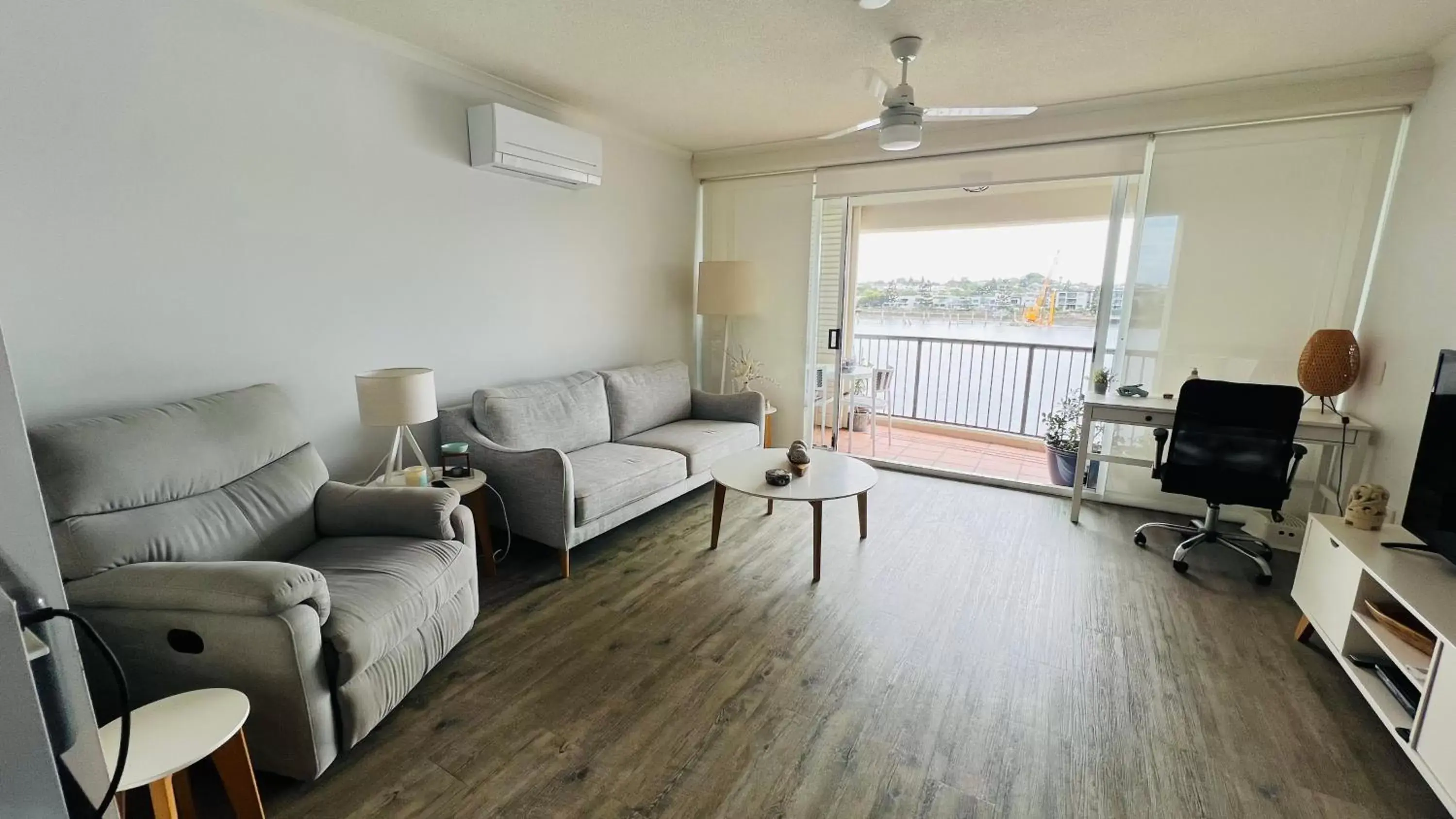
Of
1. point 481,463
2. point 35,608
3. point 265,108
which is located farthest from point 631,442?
point 35,608

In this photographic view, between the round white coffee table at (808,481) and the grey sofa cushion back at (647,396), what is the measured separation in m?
0.88

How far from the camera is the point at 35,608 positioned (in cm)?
74

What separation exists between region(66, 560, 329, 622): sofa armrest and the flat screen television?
338 cm

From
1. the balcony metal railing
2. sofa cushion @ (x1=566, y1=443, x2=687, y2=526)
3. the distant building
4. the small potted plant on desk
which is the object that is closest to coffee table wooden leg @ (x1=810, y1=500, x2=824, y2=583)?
sofa cushion @ (x1=566, y1=443, x2=687, y2=526)

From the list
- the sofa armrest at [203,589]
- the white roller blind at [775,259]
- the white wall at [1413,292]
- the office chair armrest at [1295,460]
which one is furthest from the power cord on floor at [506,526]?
the white wall at [1413,292]

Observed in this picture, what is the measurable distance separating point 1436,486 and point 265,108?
4438 millimetres

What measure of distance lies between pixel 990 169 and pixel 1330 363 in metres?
2.05

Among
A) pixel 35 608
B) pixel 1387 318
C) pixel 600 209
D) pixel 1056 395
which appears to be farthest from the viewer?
pixel 1056 395

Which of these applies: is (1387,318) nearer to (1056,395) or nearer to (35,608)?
(1056,395)

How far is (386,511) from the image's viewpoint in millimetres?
2191

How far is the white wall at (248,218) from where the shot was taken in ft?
6.23

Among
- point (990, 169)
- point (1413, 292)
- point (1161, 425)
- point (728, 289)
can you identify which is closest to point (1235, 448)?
point (1161, 425)

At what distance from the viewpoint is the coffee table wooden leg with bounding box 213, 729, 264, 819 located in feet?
4.65

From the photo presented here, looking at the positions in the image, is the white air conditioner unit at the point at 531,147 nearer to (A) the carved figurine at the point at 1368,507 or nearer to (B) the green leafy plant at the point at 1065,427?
(B) the green leafy plant at the point at 1065,427
